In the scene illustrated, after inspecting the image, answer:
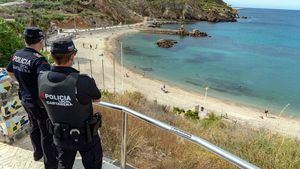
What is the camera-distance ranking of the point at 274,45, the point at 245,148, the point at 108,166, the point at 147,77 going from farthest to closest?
the point at 274,45
the point at 147,77
the point at 245,148
the point at 108,166

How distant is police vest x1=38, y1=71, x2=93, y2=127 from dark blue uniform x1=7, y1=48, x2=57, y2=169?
0.76 meters

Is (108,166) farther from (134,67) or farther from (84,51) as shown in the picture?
(84,51)

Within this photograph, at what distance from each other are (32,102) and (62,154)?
97 cm

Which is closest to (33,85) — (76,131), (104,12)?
(76,131)

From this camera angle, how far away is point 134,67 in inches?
1569

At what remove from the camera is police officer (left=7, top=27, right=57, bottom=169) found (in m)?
3.57

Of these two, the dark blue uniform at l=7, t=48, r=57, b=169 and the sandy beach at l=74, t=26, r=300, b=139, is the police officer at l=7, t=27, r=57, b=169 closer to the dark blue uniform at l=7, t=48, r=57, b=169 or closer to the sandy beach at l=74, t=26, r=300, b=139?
the dark blue uniform at l=7, t=48, r=57, b=169

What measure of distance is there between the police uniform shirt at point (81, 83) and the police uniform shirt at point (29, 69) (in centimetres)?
75

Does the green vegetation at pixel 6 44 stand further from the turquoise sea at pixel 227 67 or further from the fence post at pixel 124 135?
the turquoise sea at pixel 227 67

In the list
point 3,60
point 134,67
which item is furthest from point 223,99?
point 3,60

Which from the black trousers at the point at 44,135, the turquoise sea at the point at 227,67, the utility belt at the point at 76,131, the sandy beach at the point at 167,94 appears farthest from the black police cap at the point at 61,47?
the turquoise sea at the point at 227,67

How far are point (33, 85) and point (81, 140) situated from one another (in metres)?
1.24

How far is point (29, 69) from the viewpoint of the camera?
357 cm

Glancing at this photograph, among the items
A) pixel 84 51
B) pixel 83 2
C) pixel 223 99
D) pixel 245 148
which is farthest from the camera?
pixel 83 2
